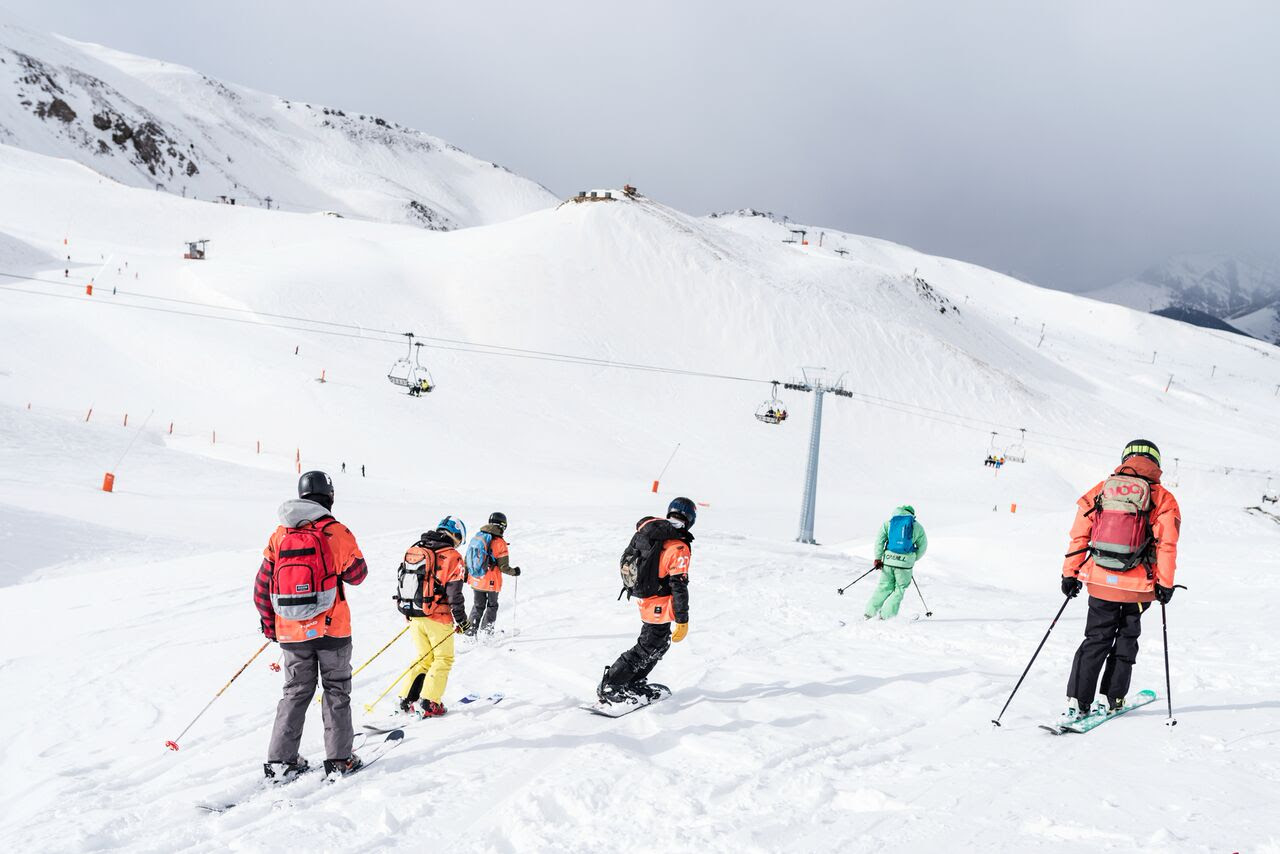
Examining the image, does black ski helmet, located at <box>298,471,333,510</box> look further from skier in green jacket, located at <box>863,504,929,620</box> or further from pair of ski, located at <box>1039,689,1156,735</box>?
skier in green jacket, located at <box>863,504,929,620</box>

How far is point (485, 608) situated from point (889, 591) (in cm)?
601

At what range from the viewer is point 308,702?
5609mm

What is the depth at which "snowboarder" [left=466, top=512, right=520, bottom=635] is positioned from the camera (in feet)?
32.3

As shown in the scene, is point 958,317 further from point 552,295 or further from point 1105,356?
point 552,295

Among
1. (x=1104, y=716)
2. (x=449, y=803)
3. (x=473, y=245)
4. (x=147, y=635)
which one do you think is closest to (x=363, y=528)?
(x=147, y=635)

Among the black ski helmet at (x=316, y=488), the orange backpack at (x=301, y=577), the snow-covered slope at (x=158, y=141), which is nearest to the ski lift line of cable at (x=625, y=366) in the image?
the black ski helmet at (x=316, y=488)

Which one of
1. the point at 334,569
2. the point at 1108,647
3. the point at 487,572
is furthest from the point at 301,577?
the point at 1108,647

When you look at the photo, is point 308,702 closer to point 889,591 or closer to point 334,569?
point 334,569

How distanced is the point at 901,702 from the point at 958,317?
4416 inches

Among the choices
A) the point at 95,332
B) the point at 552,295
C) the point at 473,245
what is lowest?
the point at 95,332

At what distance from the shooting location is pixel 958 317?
109125 mm

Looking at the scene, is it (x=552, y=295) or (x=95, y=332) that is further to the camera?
(x=552, y=295)

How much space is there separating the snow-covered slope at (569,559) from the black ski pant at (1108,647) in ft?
1.58

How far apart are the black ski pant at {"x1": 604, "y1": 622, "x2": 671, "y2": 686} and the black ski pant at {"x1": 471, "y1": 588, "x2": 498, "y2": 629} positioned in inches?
124
